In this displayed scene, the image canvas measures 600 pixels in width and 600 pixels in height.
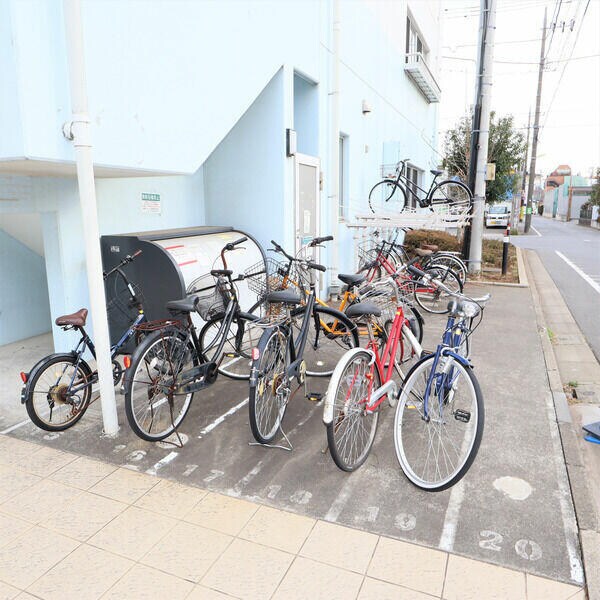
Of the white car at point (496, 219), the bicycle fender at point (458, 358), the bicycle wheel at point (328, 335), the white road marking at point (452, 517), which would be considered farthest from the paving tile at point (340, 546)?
the white car at point (496, 219)

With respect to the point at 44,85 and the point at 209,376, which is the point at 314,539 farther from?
the point at 44,85

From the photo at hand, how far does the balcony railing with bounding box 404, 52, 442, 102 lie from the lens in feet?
41.0

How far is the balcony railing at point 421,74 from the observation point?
1250 cm

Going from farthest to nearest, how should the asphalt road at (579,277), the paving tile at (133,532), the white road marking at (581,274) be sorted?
the white road marking at (581,274), the asphalt road at (579,277), the paving tile at (133,532)

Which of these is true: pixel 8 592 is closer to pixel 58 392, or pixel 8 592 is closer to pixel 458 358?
pixel 58 392

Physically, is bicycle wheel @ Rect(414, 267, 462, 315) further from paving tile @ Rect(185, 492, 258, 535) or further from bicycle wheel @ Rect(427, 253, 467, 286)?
paving tile @ Rect(185, 492, 258, 535)

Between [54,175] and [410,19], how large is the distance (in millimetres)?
12038

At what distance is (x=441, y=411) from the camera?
308 centimetres

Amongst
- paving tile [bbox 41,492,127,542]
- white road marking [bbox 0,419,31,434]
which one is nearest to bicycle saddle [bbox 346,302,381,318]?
paving tile [bbox 41,492,127,542]

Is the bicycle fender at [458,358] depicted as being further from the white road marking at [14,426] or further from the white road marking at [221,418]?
the white road marking at [14,426]

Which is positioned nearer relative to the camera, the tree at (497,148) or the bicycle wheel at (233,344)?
the bicycle wheel at (233,344)

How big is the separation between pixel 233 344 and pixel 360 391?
1.88 meters

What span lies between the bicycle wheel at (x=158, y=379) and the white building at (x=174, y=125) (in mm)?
1468

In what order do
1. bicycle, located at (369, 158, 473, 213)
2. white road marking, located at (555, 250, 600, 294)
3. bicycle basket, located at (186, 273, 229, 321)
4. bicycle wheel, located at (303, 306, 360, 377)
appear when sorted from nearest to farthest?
1. bicycle basket, located at (186, 273, 229, 321)
2. bicycle wheel, located at (303, 306, 360, 377)
3. bicycle, located at (369, 158, 473, 213)
4. white road marking, located at (555, 250, 600, 294)
